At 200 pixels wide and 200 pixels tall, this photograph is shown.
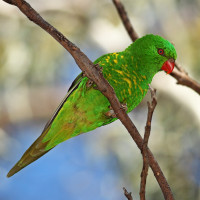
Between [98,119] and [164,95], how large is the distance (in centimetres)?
306

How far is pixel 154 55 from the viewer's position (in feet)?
7.97

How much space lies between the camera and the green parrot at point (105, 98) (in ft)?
7.66

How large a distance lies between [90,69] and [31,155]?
38.8 inches

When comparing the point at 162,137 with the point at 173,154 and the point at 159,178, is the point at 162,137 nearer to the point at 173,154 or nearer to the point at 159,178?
the point at 173,154

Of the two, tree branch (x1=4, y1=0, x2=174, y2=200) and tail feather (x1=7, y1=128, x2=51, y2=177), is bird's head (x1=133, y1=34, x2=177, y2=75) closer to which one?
tree branch (x1=4, y1=0, x2=174, y2=200)

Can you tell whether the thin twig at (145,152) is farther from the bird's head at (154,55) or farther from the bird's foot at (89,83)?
the bird's head at (154,55)

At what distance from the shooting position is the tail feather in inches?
92.5

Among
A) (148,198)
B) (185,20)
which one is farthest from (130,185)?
(185,20)

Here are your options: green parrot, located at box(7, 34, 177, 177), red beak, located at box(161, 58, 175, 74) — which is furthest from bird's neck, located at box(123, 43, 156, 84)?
red beak, located at box(161, 58, 175, 74)

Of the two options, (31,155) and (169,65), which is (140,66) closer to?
(169,65)

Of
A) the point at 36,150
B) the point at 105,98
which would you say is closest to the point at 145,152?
the point at 105,98

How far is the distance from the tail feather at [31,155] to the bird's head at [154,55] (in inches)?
33.5

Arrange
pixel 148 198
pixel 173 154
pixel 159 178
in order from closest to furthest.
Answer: pixel 159 178 → pixel 148 198 → pixel 173 154

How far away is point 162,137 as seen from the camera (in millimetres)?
5371
